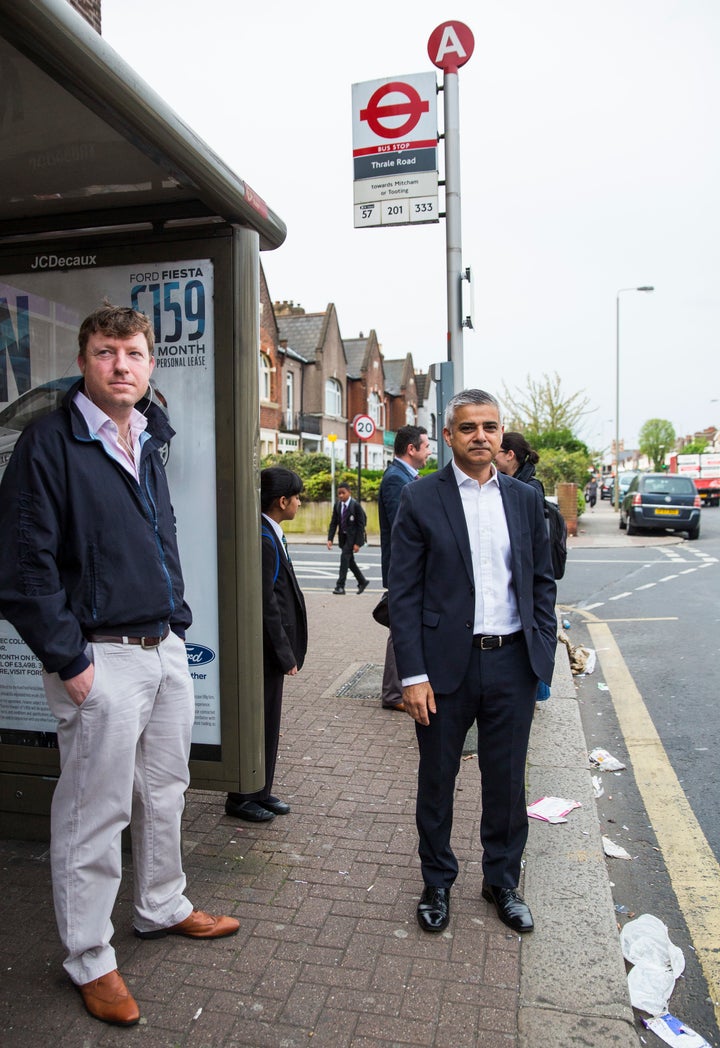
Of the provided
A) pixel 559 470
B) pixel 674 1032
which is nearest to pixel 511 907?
pixel 674 1032

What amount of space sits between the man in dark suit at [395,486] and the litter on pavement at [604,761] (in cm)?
131

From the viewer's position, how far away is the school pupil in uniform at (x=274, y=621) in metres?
3.74

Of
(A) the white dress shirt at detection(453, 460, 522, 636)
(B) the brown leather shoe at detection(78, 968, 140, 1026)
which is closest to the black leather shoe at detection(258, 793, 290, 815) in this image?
(B) the brown leather shoe at detection(78, 968, 140, 1026)

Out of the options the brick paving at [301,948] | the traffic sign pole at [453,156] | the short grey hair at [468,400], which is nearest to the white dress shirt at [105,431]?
the short grey hair at [468,400]

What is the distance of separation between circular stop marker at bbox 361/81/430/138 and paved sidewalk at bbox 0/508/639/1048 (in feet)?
15.7

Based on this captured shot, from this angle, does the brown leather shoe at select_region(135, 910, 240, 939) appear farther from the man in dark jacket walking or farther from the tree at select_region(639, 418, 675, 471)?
the tree at select_region(639, 418, 675, 471)

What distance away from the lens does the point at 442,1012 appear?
97.1 inches

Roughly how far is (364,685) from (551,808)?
270cm

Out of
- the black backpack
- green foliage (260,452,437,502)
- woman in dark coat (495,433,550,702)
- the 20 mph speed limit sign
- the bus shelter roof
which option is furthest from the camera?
green foliage (260,452,437,502)

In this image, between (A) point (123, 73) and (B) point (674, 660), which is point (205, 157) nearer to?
(A) point (123, 73)

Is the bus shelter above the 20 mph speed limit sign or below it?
below

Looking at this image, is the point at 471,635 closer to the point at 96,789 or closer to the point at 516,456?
the point at 96,789

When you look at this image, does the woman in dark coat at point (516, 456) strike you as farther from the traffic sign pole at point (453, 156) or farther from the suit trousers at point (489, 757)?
the suit trousers at point (489, 757)

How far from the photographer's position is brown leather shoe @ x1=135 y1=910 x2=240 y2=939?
9.36 ft
